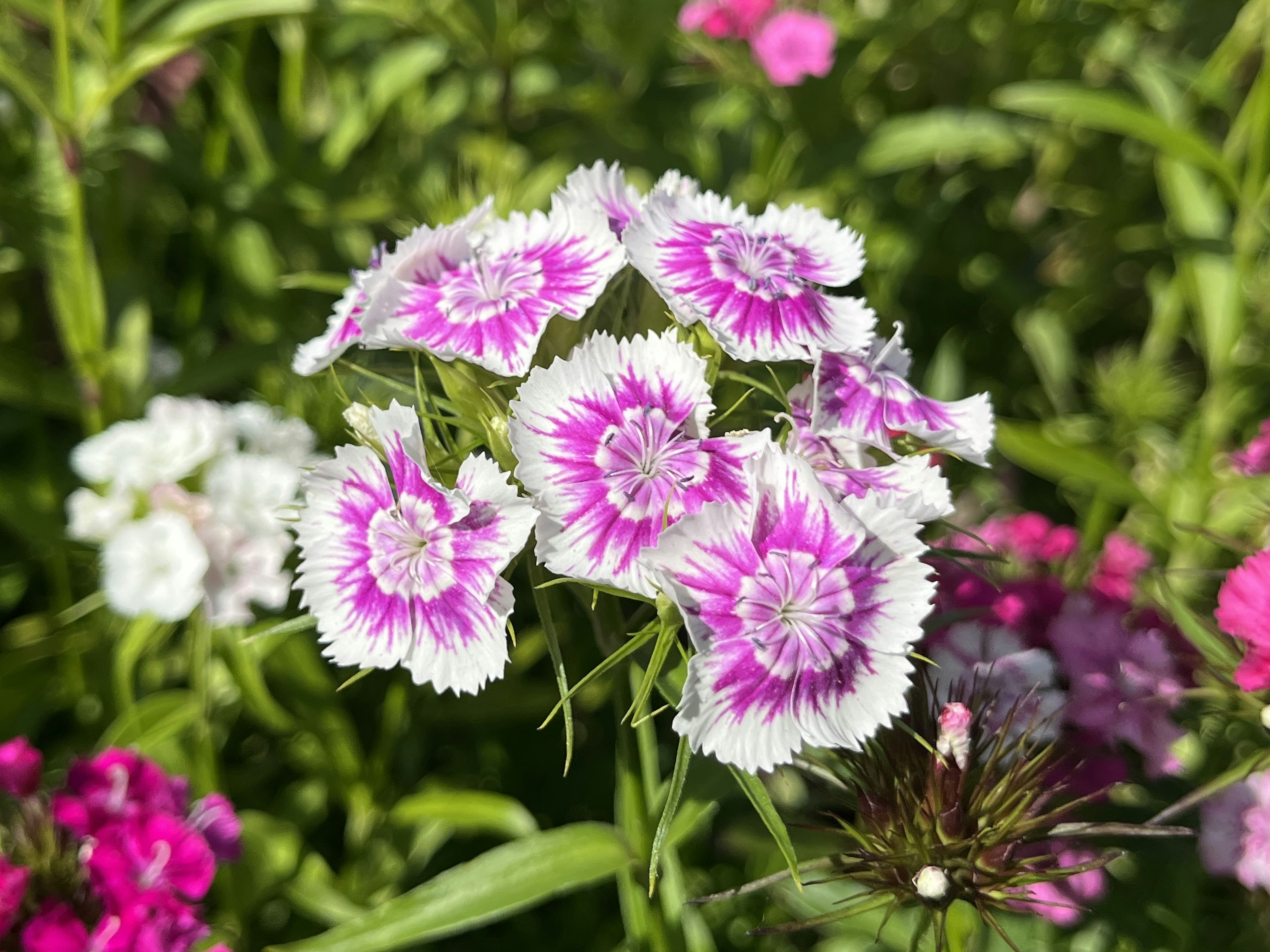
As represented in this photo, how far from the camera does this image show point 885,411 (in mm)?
1030

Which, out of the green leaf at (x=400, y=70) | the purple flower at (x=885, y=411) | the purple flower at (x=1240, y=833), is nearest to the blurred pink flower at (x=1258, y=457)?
the purple flower at (x=1240, y=833)

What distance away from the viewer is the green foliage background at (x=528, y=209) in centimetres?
172

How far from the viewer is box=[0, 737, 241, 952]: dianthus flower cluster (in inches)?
47.9

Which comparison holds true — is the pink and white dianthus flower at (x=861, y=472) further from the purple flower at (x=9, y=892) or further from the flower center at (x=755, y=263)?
the purple flower at (x=9, y=892)

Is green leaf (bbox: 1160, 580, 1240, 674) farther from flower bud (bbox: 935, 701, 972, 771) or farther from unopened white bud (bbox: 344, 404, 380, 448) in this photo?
unopened white bud (bbox: 344, 404, 380, 448)

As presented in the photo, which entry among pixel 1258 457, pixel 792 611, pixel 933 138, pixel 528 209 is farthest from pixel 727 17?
pixel 792 611

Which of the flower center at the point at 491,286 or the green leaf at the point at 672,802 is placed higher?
the flower center at the point at 491,286

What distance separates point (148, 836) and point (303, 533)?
0.56 m

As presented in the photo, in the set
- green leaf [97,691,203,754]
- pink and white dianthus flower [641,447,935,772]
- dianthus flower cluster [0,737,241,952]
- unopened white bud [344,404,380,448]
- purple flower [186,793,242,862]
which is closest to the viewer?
pink and white dianthus flower [641,447,935,772]

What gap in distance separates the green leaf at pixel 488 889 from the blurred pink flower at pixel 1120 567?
955 mm

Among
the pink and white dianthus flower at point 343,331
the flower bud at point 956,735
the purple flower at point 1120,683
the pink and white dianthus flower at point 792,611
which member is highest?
the pink and white dianthus flower at point 343,331

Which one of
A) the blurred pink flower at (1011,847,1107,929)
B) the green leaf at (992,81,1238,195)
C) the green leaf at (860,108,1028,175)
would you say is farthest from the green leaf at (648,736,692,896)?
the green leaf at (860,108,1028,175)

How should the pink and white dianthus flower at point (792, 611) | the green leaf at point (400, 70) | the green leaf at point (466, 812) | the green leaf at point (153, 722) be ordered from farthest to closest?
the green leaf at point (400, 70)
the green leaf at point (153, 722)
the green leaf at point (466, 812)
the pink and white dianthus flower at point (792, 611)

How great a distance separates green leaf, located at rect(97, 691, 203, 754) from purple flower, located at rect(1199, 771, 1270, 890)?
4.91 feet
